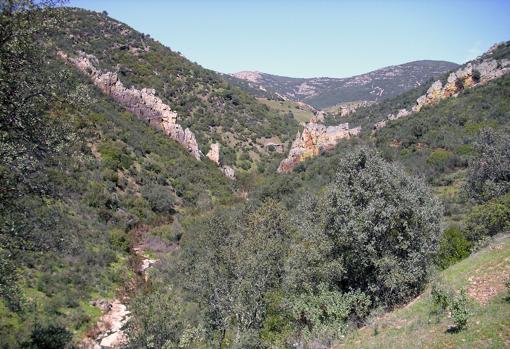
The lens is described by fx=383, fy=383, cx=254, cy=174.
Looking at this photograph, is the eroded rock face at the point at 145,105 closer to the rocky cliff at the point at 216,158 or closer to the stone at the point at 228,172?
the rocky cliff at the point at 216,158

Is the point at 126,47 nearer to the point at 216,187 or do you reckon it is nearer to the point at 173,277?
the point at 216,187

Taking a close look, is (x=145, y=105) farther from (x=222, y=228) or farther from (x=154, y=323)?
(x=154, y=323)

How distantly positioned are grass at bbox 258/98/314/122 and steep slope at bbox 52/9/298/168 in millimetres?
20475

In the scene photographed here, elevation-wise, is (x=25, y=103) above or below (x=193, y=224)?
above

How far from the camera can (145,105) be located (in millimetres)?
75750

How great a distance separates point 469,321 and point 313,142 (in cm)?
6800

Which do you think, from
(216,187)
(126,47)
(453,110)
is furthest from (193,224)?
(126,47)

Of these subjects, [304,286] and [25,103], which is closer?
[25,103]

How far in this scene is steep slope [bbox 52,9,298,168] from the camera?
81.2m

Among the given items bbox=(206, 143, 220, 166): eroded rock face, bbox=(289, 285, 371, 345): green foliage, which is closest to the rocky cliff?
bbox=(206, 143, 220, 166): eroded rock face

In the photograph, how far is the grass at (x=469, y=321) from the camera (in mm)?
9998

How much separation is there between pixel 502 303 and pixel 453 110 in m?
60.9

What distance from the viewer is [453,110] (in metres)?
64.7

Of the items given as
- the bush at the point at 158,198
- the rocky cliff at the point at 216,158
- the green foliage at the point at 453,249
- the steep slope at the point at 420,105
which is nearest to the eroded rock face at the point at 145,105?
the rocky cliff at the point at 216,158
